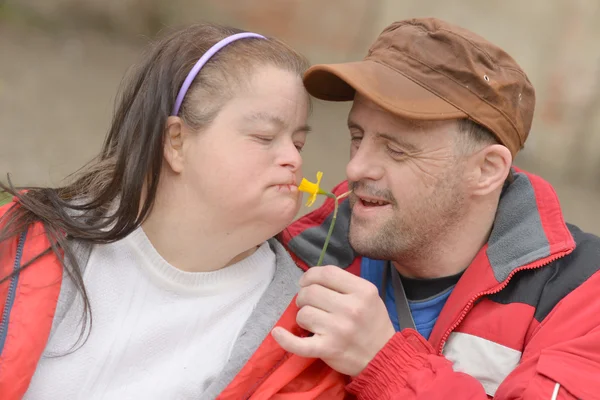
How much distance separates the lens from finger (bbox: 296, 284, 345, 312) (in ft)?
6.87

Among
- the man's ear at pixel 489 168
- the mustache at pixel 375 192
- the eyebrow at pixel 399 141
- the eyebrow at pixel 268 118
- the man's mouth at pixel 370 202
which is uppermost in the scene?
the eyebrow at pixel 268 118

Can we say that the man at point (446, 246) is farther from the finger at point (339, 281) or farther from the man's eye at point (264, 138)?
the man's eye at point (264, 138)

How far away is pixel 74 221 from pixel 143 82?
0.50 meters

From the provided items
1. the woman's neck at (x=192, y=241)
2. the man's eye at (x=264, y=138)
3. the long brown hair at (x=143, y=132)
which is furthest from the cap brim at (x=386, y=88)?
the woman's neck at (x=192, y=241)

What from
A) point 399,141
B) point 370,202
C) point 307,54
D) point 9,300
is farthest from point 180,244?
point 307,54

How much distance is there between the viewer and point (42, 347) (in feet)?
6.61

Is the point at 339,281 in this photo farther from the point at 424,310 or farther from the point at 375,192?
the point at 424,310

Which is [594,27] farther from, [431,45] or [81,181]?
[81,181]

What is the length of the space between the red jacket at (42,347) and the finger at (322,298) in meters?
0.14

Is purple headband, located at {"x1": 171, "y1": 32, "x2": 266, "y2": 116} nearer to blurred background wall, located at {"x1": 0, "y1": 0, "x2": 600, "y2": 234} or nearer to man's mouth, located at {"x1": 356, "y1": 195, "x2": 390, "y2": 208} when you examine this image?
man's mouth, located at {"x1": 356, "y1": 195, "x2": 390, "y2": 208}

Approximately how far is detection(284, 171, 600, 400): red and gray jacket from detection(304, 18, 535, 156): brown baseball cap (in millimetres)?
325

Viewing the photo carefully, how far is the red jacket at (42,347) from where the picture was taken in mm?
1967

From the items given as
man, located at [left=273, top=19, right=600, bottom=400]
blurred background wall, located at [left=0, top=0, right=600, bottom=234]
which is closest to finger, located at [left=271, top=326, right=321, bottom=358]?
man, located at [left=273, top=19, right=600, bottom=400]

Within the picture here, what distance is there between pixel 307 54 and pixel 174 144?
3.77 m
